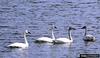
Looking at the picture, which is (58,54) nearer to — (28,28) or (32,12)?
(28,28)

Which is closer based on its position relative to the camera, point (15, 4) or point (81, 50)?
point (81, 50)

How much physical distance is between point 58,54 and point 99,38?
5516mm

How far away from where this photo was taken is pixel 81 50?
31875 mm

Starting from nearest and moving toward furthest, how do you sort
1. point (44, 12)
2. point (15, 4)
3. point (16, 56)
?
point (16, 56)
point (44, 12)
point (15, 4)

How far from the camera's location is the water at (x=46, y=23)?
103ft

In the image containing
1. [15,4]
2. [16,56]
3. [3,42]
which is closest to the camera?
[16,56]

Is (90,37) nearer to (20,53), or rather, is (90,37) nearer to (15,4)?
(20,53)

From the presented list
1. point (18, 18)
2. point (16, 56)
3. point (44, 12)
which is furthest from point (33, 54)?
point (44, 12)

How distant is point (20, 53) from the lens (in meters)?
31.4

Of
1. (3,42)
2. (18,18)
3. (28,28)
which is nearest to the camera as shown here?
(3,42)

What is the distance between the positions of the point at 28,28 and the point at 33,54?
8.53 metres

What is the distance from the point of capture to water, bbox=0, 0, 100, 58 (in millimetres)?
31531

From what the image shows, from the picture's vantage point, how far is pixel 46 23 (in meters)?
41.1

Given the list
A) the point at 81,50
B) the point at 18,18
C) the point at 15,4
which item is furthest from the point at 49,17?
the point at 81,50
